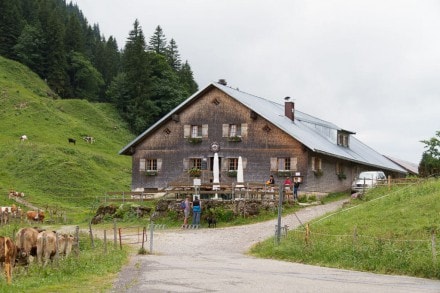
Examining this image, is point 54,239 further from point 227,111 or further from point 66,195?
point 66,195

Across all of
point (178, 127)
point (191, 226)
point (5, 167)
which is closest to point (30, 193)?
point (5, 167)

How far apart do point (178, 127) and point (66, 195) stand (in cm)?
1133

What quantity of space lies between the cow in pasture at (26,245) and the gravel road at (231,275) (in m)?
2.96

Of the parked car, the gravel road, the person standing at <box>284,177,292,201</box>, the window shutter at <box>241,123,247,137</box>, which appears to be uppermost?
the window shutter at <box>241,123,247,137</box>

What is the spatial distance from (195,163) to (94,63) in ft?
261

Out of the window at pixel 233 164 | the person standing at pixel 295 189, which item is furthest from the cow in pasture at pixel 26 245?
the window at pixel 233 164

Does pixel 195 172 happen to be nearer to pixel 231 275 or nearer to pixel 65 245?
pixel 65 245

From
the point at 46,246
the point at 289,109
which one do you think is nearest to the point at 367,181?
the point at 289,109

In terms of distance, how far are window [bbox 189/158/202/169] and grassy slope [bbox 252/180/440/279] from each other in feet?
60.8

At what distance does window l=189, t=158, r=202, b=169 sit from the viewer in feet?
163

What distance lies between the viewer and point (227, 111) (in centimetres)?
4888

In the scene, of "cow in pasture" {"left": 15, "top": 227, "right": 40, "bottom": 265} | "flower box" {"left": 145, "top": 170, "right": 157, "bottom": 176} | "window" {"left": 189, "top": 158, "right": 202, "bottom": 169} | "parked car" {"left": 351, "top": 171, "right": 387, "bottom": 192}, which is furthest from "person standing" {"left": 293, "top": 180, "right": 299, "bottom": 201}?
"cow in pasture" {"left": 15, "top": 227, "right": 40, "bottom": 265}

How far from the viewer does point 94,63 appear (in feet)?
408

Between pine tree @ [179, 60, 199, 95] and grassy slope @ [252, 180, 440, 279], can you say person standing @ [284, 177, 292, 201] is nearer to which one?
grassy slope @ [252, 180, 440, 279]
